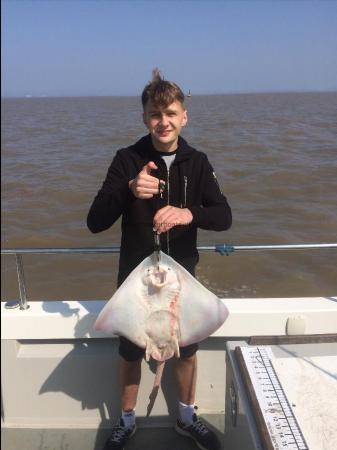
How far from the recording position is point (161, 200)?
2.09 metres

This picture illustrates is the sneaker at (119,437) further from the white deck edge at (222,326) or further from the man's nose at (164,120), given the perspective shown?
the man's nose at (164,120)

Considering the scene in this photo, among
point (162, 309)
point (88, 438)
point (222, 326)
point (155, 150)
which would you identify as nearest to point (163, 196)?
point (155, 150)

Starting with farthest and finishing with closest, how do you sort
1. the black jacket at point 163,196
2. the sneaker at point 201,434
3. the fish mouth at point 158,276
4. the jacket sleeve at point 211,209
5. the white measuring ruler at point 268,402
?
the sneaker at point 201,434
the black jacket at point 163,196
the jacket sleeve at point 211,209
the fish mouth at point 158,276
the white measuring ruler at point 268,402

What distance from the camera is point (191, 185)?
2086mm

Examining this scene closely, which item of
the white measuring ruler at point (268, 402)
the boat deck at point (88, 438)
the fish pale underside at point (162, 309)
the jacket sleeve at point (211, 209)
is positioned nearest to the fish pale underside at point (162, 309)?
the fish pale underside at point (162, 309)

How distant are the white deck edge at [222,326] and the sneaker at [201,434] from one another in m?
0.50

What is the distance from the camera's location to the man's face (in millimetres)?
1945

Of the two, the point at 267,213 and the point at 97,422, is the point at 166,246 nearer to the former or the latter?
the point at 97,422

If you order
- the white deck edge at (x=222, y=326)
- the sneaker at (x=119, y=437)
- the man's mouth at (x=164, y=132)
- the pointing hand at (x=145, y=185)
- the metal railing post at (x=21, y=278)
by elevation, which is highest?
the man's mouth at (x=164, y=132)

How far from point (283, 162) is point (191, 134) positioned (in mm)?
3913

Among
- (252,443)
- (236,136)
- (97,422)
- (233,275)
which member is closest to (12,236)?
(233,275)

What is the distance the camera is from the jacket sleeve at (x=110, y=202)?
1.92 meters

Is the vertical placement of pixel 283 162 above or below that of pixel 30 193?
above

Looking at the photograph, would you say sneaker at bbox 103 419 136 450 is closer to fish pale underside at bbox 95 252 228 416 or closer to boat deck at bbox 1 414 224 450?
boat deck at bbox 1 414 224 450
